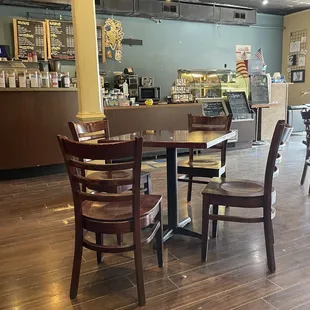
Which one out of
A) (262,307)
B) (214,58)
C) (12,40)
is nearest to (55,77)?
(12,40)

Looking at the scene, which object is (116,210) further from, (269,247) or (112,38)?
(112,38)

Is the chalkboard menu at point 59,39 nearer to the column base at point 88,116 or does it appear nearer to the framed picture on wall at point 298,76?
the column base at point 88,116

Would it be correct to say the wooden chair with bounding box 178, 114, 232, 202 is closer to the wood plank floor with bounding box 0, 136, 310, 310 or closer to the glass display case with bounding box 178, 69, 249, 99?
the wood plank floor with bounding box 0, 136, 310, 310

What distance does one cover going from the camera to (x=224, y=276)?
2.21 metres

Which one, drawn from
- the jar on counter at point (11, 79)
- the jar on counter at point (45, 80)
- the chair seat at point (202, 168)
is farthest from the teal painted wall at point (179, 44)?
the chair seat at point (202, 168)

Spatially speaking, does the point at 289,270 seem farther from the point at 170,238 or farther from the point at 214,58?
the point at 214,58

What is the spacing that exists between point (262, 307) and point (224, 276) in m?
0.35

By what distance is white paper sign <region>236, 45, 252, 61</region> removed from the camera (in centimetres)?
923

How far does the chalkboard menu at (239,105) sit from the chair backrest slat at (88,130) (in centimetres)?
432

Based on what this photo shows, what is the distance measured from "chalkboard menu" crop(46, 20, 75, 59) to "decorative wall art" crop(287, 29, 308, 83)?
241 inches

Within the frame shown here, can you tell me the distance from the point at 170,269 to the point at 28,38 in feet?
19.4

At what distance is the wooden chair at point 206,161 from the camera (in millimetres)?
2961

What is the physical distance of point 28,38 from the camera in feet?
22.0

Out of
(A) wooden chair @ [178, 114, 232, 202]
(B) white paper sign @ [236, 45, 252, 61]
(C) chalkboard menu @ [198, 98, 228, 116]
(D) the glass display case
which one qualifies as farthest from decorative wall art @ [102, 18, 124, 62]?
(A) wooden chair @ [178, 114, 232, 202]
